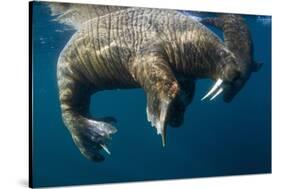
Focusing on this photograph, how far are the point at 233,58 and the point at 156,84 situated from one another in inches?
46.7

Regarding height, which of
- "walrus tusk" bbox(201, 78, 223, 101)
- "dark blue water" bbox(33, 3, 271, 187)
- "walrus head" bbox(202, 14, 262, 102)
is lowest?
"dark blue water" bbox(33, 3, 271, 187)

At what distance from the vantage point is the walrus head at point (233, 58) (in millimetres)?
7329

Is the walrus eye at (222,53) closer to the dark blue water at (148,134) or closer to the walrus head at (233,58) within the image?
the walrus head at (233,58)

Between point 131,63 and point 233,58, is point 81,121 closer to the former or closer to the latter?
point 131,63

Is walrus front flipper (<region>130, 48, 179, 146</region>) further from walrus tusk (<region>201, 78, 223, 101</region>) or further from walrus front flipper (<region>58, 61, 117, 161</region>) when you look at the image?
walrus tusk (<region>201, 78, 223, 101</region>)

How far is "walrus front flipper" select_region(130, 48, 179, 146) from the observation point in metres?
6.73

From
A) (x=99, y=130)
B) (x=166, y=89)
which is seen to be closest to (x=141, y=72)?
(x=166, y=89)

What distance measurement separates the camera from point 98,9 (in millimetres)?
6836

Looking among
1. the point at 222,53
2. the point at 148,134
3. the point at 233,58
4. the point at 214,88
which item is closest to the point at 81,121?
the point at 148,134

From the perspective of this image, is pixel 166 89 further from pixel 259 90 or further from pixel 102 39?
pixel 259 90

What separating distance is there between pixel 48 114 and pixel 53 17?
3.43 ft

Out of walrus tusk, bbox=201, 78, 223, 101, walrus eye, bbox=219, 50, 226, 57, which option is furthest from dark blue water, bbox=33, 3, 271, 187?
walrus eye, bbox=219, 50, 226, 57

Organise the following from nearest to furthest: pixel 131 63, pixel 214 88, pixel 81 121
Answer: pixel 81 121 < pixel 131 63 < pixel 214 88

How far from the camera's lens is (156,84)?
677 centimetres
